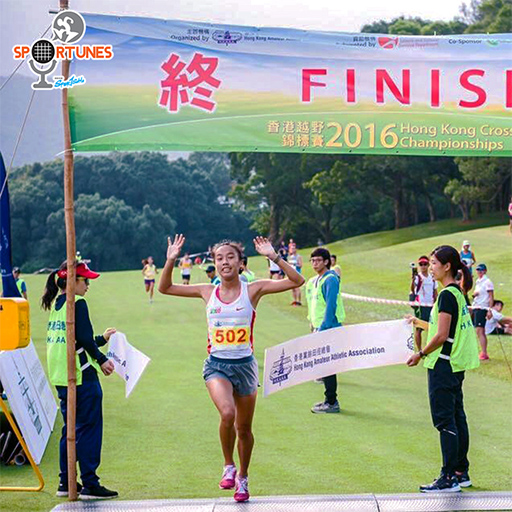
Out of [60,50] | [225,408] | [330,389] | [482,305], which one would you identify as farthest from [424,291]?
[60,50]

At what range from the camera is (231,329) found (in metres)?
7.72

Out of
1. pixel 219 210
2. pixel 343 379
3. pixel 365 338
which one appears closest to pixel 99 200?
pixel 219 210

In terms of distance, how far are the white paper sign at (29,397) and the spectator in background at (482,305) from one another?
28.5ft

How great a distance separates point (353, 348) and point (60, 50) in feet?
11.4

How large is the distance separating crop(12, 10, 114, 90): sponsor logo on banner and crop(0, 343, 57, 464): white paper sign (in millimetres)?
2444

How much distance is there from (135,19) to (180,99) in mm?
743

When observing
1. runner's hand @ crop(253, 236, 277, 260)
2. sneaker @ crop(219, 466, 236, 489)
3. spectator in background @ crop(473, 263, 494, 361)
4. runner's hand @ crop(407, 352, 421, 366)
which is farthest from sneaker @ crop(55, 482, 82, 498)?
spectator in background @ crop(473, 263, 494, 361)

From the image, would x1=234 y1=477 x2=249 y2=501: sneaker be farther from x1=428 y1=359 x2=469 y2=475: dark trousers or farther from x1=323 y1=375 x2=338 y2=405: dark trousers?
x1=323 y1=375 x2=338 y2=405: dark trousers

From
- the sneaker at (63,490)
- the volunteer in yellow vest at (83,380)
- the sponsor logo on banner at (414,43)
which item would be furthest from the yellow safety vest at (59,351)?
the sponsor logo on banner at (414,43)

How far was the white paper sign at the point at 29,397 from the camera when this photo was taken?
8719 millimetres

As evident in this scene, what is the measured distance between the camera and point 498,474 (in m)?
8.77

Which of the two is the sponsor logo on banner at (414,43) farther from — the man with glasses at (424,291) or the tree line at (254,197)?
the tree line at (254,197)

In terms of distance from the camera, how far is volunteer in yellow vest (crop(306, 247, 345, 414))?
11.8 m

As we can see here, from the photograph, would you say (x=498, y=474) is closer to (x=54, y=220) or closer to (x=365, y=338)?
(x=365, y=338)
